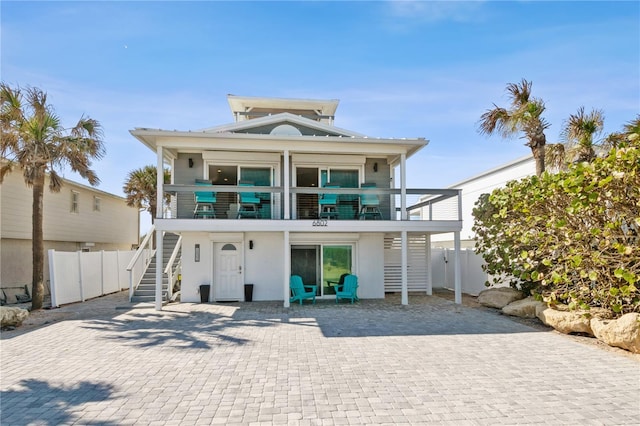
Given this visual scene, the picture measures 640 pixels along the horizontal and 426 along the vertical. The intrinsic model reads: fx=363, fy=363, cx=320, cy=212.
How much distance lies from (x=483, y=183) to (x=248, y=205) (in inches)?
578

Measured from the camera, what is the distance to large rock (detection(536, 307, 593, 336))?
7886 mm

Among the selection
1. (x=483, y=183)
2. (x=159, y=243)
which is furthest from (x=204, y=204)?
(x=483, y=183)

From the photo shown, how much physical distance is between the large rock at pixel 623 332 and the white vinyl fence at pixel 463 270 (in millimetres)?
6772

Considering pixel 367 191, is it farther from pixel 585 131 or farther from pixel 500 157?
pixel 500 157

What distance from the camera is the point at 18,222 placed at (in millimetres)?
13906

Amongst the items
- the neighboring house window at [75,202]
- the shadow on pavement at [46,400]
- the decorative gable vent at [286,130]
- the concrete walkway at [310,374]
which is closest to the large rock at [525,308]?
the concrete walkway at [310,374]

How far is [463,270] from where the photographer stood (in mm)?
15797

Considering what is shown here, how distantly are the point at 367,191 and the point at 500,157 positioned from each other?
38.9ft

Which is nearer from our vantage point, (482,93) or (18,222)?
(482,93)

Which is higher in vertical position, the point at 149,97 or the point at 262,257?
the point at 149,97

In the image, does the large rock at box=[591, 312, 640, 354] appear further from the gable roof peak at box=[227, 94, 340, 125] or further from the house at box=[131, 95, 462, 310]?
the gable roof peak at box=[227, 94, 340, 125]

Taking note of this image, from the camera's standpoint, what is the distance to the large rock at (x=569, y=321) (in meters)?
7.89

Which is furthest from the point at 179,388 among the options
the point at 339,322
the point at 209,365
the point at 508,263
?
the point at 508,263

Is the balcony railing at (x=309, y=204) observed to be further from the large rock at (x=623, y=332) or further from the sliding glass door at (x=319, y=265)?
the large rock at (x=623, y=332)
